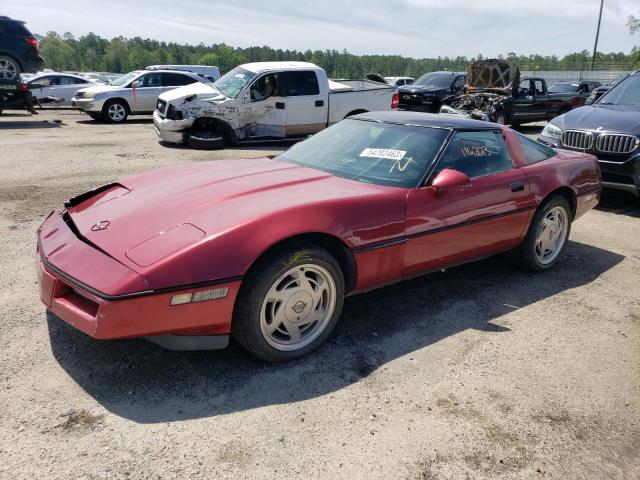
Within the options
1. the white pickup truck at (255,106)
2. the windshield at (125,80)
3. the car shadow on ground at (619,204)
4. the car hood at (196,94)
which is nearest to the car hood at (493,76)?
the white pickup truck at (255,106)

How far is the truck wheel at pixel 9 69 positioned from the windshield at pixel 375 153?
11734 mm

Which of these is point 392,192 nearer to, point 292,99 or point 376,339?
point 376,339

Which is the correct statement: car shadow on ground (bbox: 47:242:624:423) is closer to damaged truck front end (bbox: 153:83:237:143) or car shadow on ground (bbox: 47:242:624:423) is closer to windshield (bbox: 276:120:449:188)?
windshield (bbox: 276:120:449:188)

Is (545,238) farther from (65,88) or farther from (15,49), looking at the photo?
(65,88)

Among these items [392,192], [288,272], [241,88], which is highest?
[241,88]

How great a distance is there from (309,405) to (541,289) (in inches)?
100

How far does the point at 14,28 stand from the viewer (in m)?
12.6

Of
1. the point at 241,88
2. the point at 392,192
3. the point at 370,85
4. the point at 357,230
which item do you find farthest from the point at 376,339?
the point at 370,85

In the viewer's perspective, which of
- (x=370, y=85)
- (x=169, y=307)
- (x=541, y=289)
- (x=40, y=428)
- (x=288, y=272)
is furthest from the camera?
(x=370, y=85)

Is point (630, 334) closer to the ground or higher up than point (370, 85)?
closer to the ground

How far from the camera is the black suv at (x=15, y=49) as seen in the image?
1252cm

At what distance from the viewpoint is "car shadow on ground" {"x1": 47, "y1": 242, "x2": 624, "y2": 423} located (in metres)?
2.61

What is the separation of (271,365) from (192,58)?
134002mm

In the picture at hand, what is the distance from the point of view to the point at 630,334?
11.8 ft
